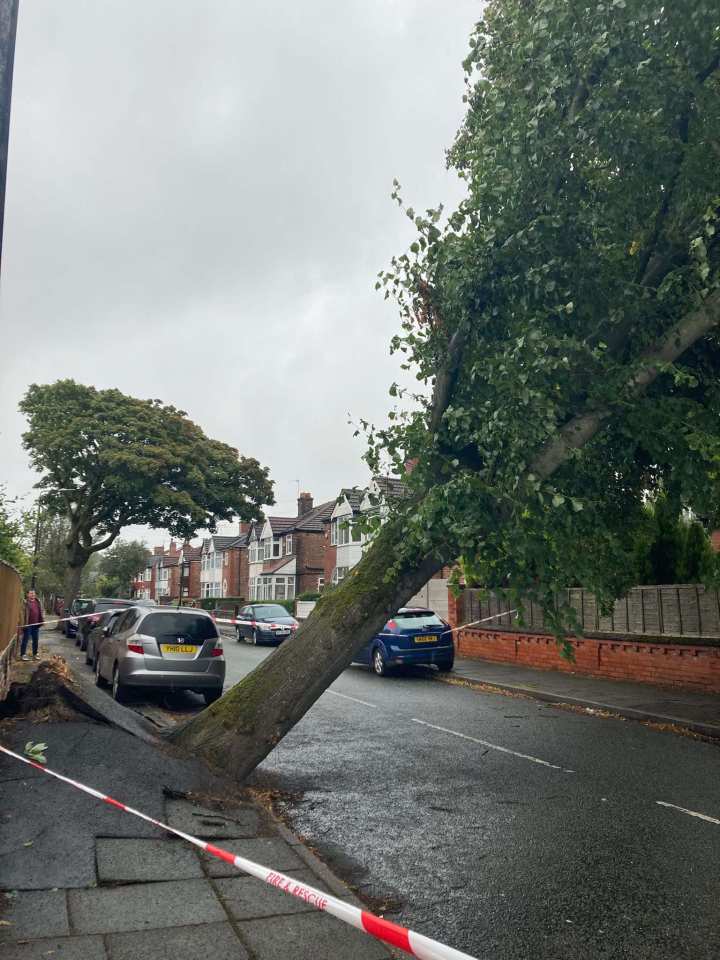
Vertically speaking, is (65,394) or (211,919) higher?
(65,394)

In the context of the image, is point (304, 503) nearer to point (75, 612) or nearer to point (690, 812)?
point (75, 612)

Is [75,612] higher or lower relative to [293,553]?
lower

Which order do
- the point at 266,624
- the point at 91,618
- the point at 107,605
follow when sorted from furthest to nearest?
the point at 266,624 < the point at 107,605 < the point at 91,618

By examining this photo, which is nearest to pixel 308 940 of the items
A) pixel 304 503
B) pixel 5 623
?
pixel 5 623

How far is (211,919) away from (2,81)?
486cm

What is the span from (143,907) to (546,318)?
5.92 m

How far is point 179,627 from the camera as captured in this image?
12547 mm

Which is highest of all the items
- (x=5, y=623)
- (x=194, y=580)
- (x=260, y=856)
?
(x=194, y=580)

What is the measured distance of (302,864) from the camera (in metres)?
5.09

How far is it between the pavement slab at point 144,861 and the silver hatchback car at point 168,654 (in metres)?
7.21

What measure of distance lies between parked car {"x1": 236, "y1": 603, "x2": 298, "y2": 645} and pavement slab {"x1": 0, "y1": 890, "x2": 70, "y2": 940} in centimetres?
2344

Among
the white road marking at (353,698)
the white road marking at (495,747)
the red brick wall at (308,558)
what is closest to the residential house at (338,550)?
the red brick wall at (308,558)

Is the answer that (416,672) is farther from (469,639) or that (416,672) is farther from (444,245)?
(444,245)

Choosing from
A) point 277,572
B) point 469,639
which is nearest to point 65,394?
Result: point 277,572
